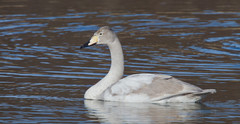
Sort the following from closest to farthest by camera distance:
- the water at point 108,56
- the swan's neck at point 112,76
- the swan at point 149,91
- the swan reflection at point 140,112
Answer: the swan reflection at point 140,112 → the water at point 108,56 → the swan at point 149,91 → the swan's neck at point 112,76

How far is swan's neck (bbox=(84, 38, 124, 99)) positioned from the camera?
10.8 meters

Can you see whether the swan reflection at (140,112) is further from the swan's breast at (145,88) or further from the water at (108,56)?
the swan's breast at (145,88)

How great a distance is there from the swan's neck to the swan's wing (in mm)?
353

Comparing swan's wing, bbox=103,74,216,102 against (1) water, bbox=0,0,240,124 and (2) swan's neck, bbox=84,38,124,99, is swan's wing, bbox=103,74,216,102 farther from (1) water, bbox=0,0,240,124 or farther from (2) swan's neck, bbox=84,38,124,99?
(2) swan's neck, bbox=84,38,124,99

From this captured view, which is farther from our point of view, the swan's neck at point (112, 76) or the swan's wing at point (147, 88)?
the swan's neck at point (112, 76)

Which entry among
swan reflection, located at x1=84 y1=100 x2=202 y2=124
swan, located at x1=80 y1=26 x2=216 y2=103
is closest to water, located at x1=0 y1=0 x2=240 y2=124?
swan reflection, located at x1=84 y1=100 x2=202 y2=124

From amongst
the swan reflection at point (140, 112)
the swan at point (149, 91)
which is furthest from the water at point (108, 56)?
the swan at point (149, 91)

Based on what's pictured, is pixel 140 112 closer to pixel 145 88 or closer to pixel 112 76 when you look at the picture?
pixel 145 88

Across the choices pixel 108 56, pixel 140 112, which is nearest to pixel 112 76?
pixel 140 112

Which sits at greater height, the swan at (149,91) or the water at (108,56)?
the swan at (149,91)

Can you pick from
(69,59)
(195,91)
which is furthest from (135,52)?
(195,91)

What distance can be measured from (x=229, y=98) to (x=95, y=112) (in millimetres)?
2090

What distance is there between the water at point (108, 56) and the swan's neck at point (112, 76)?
0.22m

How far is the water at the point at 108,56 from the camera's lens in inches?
382
